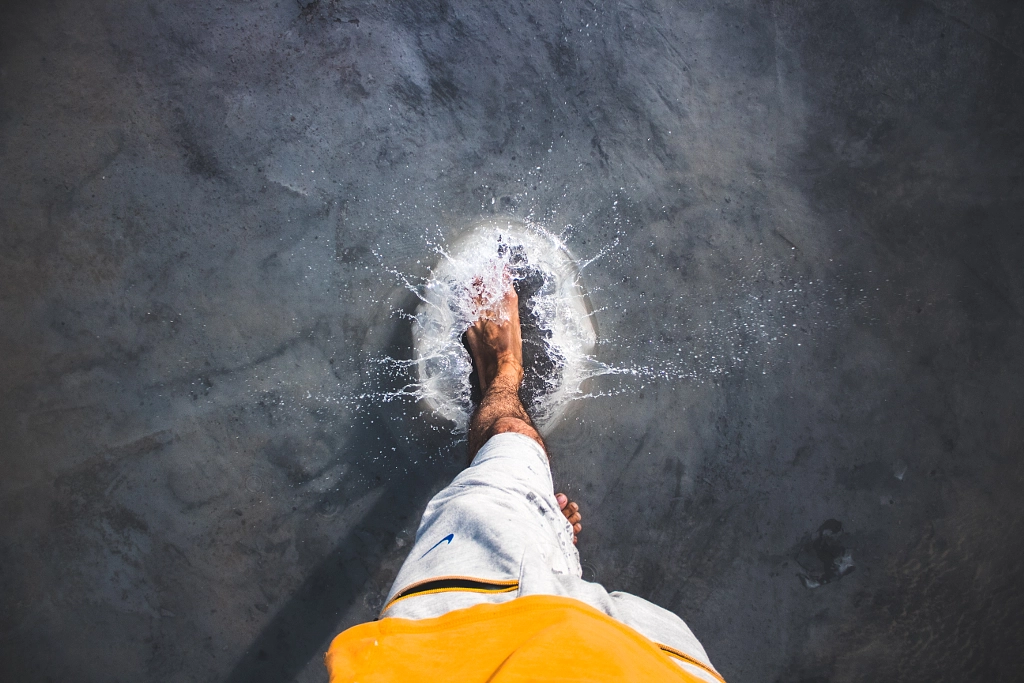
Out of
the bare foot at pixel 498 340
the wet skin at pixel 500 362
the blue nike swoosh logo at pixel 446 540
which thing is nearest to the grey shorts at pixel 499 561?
the blue nike swoosh logo at pixel 446 540

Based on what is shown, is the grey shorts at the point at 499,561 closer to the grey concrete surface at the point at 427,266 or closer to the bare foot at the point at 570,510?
the bare foot at the point at 570,510

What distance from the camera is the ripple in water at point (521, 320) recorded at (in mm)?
1672

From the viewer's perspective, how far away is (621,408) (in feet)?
5.52

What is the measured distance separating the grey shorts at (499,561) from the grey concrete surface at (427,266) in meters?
0.60

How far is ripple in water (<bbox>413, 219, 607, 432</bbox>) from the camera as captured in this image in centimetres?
167

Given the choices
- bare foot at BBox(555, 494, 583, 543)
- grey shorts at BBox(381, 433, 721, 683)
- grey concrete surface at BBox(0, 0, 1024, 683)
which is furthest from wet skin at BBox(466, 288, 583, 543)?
grey shorts at BBox(381, 433, 721, 683)

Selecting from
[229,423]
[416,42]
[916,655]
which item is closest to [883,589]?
[916,655]

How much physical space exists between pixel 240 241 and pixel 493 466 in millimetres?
1148

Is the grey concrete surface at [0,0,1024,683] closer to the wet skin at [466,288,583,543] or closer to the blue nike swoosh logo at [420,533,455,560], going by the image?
the wet skin at [466,288,583,543]

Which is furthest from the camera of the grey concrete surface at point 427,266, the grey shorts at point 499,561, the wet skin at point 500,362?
the grey concrete surface at point 427,266

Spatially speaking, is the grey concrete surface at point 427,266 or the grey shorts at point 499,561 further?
the grey concrete surface at point 427,266

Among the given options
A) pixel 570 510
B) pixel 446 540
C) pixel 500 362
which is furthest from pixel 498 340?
pixel 446 540

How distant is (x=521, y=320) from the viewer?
5.56 ft

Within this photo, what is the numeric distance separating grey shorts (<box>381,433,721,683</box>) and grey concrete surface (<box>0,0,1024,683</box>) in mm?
600
